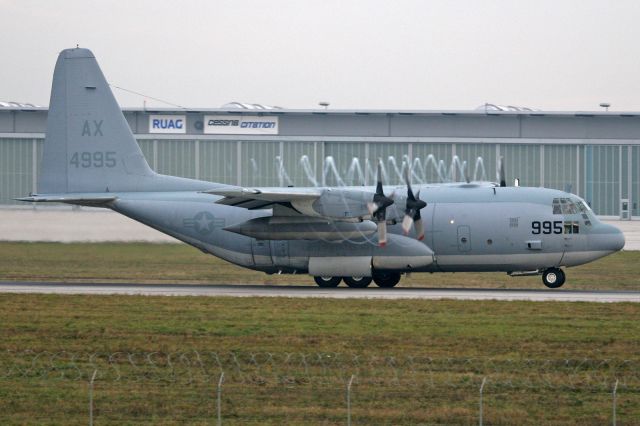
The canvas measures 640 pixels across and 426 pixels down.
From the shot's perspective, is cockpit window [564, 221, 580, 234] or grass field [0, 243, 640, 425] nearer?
grass field [0, 243, 640, 425]

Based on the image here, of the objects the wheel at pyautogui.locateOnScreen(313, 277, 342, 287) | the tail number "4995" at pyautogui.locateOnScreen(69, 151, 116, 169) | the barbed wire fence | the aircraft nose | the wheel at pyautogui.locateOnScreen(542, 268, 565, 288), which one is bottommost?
the barbed wire fence

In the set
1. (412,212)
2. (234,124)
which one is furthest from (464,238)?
(234,124)

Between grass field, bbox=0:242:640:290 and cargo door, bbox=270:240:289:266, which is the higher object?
cargo door, bbox=270:240:289:266

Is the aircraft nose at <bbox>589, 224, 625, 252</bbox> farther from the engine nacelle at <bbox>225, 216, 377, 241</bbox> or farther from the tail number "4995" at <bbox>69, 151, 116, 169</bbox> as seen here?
the tail number "4995" at <bbox>69, 151, 116, 169</bbox>

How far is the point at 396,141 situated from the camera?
58.2 m

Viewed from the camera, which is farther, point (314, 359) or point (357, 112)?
point (357, 112)

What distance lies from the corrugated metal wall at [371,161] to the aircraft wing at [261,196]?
50.4 ft

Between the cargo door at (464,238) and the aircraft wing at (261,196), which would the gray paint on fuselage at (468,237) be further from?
the aircraft wing at (261,196)

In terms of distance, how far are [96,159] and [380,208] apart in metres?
12.0

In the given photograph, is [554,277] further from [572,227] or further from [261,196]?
[261,196]

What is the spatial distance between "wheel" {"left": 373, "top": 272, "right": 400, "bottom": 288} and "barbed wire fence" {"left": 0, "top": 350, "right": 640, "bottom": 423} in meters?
15.0

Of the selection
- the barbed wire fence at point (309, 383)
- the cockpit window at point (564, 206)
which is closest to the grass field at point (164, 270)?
the cockpit window at point (564, 206)

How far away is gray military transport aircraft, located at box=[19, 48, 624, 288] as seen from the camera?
121 feet

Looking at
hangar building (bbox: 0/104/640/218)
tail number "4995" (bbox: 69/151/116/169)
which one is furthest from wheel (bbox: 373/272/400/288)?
hangar building (bbox: 0/104/640/218)
